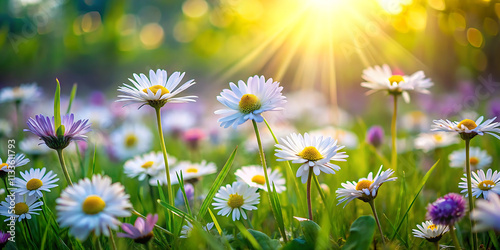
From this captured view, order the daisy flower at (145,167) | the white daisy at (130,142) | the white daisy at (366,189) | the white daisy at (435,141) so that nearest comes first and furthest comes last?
the white daisy at (366,189), the daisy flower at (145,167), the white daisy at (435,141), the white daisy at (130,142)

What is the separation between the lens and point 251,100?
2.62 feet

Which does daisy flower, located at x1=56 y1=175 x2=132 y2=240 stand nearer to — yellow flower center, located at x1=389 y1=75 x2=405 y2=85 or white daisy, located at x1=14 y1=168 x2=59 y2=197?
white daisy, located at x1=14 y1=168 x2=59 y2=197

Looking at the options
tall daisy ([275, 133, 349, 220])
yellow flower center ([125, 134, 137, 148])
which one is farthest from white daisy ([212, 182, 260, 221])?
yellow flower center ([125, 134, 137, 148])

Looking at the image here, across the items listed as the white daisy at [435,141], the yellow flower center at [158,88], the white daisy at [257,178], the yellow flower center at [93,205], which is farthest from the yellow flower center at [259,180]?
the white daisy at [435,141]

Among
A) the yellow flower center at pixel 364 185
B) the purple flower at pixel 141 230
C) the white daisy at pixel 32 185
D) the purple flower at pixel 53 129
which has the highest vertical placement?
the purple flower at pixel 53 129

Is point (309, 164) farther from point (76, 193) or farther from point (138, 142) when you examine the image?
point (138, 142)

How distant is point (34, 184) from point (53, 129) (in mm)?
145

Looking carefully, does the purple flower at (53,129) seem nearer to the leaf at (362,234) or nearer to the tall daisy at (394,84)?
the leaf at (362,234)

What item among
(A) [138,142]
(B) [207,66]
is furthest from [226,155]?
(B) [207,66]

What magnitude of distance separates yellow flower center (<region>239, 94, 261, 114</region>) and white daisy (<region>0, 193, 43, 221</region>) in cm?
49

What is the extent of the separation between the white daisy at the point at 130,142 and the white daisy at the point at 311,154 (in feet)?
4.03

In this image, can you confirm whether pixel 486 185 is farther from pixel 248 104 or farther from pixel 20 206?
pixel 20 206

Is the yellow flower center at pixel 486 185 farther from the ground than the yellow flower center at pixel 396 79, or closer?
closer

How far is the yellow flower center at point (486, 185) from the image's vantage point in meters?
0.81
